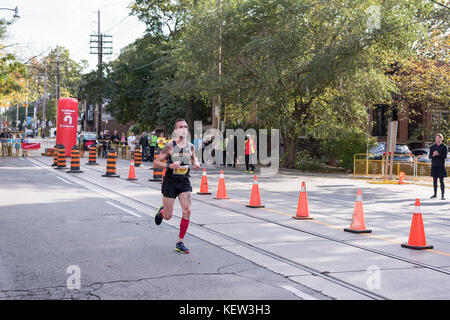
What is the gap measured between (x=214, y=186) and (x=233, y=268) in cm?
1123

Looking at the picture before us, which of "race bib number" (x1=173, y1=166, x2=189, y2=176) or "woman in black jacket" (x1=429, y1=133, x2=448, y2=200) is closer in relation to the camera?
"race bib number" (x1=173, y1=166, x2=189, y2=176)

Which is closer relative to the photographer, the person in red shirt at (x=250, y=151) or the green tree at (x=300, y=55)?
the green tree at (x=300, y=55)

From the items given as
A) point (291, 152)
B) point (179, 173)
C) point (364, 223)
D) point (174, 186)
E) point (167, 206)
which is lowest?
point (364, 223)

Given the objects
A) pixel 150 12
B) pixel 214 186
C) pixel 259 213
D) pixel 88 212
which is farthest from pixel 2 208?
pixel 150 12

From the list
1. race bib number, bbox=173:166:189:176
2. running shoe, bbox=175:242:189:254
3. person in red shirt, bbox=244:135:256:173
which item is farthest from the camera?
person in red shirt, bbox=244:135:256:173

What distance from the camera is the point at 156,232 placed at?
9000 millimetres

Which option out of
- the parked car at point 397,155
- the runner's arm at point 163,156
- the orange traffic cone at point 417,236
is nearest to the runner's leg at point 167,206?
the runner's arm at point 163,156
